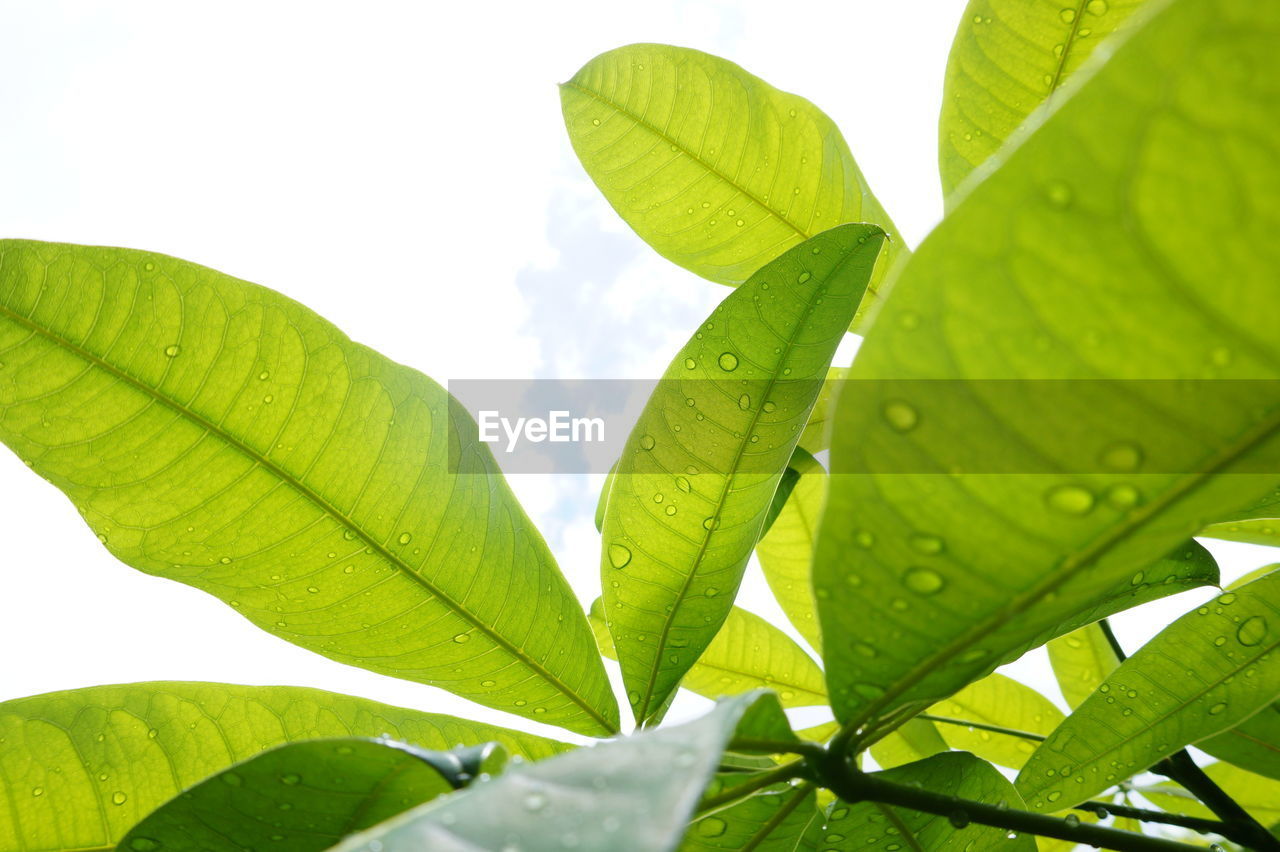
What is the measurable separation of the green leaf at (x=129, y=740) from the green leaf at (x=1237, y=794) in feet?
3.21

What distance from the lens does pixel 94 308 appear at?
61cm

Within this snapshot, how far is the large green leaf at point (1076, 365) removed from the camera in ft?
0.93

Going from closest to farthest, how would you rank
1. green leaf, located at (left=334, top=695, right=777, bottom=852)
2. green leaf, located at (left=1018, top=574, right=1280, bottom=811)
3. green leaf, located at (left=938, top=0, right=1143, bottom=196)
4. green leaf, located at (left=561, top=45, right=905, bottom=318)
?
green leaf, located at (left=334, top=695, right=777, bottom=852), green leaf, located at (left=1018, top=574, right=1280, bottom=811), green leaf, located at (left=938, top=0, right=1143, bottom=196), green leaf, located at (left=561, top=45, right=905, bottom=318)

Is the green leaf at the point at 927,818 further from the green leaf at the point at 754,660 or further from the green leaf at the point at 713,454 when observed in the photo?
the green leaf at the point at 754,660

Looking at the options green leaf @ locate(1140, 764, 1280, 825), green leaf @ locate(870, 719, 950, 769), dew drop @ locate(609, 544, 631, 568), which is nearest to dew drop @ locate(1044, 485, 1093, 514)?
dew drop @ locate(609, 544, 631, 568)

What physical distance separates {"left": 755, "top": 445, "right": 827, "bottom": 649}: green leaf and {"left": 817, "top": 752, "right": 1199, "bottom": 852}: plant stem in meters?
0.62

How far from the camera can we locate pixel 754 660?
120 centimetres

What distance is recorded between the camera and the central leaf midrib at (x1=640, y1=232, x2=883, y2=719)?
0.64 metres

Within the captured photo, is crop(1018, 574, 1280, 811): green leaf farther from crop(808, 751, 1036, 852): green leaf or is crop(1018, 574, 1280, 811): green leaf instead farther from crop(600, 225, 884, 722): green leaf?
crop(600, 225, 884, 722): green leaf

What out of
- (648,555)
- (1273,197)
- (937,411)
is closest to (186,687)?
(648,555)

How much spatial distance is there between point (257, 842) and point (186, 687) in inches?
8.3

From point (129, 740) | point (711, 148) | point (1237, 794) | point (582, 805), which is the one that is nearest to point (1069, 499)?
point (582, 805)

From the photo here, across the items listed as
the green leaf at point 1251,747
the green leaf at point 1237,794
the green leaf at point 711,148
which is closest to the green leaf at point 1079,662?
the green leaf at point 1237,794

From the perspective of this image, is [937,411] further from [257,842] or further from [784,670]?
[784,670]
